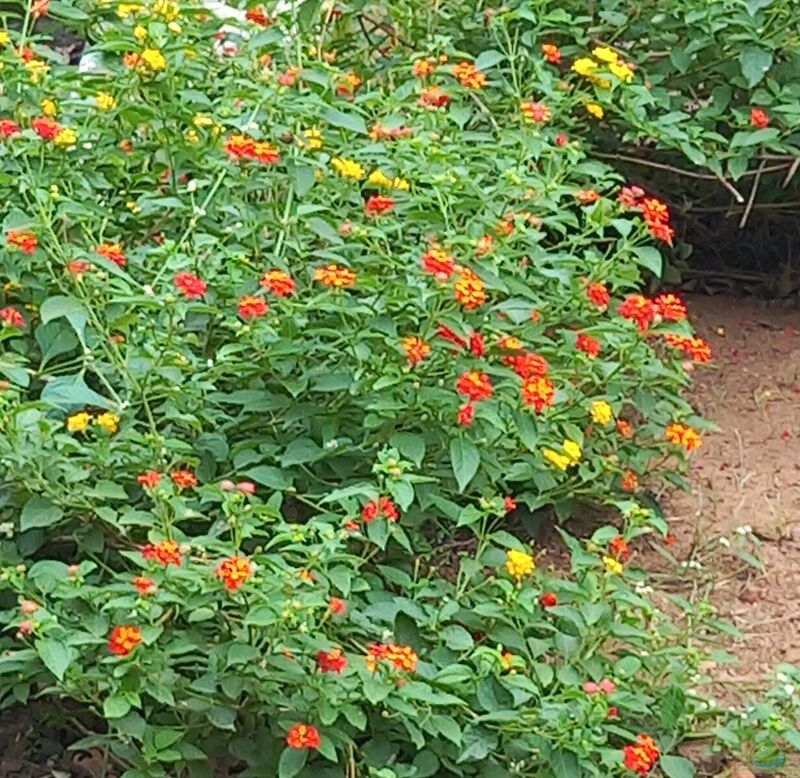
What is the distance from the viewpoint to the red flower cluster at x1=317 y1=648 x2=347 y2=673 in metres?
2.31

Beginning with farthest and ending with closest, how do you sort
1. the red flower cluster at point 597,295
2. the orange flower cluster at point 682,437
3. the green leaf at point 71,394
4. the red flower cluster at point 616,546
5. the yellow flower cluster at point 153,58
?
the orange flower cluster at point 682,437 < the red flower cluster at point 597,295 < the yellow flower cluster at point 153,58 < the red flower cluster at point 616,546 < the green leaf at point 71,394

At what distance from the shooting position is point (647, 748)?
245 centimetres

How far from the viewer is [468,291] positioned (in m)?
2.61

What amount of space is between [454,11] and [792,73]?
816mm

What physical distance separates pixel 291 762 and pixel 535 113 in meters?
1.51

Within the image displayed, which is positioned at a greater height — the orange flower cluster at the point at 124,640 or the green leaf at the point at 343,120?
the green leaf at the point at 343,120

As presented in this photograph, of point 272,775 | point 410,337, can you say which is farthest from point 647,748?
point 410,337

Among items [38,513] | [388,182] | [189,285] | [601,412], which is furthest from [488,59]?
[38,513]

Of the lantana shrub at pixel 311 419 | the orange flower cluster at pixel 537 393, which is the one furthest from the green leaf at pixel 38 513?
the orange flower cluster at pixel 537 393

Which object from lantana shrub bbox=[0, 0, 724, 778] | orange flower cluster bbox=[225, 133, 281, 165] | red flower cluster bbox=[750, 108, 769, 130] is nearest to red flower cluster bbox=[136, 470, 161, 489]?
lantana shrub bbox=[0, 0, 724, 778]

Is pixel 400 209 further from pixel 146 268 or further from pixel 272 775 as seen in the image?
pixel 272 775

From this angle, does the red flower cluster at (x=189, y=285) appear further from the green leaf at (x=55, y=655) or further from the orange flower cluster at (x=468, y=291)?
the green leaf at (x=55, y=655)

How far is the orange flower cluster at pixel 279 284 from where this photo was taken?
264cm

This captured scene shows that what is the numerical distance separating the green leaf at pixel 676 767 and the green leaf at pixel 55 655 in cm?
99
